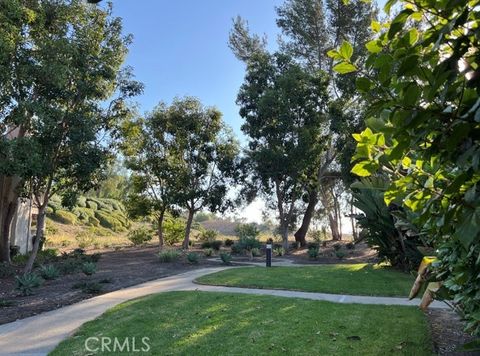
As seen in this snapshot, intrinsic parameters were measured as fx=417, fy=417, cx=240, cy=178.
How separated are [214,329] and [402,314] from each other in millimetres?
2947

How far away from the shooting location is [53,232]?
91.2ft

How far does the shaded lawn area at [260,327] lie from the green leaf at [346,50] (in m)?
4.20

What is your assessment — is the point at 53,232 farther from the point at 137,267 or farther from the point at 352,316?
the point at 352,316

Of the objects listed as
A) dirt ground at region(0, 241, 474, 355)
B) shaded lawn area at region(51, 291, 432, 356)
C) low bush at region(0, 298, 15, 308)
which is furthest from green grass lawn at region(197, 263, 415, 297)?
low bush at region(0, 298, 15, 308)

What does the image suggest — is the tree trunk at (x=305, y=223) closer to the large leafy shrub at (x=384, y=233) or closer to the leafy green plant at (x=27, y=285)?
the large leafy shrub at (x=384, y=233)

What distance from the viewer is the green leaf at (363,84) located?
127cm

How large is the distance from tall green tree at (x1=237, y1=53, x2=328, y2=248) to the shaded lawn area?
43.0ft

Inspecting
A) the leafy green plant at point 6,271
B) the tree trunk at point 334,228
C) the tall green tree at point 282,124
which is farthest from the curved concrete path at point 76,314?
the tree trunk at point 334,228

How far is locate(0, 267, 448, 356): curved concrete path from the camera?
5.81 metres

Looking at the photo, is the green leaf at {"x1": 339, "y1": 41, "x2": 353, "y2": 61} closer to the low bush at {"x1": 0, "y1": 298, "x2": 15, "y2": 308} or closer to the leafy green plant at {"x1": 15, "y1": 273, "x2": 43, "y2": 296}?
the low bush at {"x1": 0, "y1": 298, "x2": 15, "y2": 308}

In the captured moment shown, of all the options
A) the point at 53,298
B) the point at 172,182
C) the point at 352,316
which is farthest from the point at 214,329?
the point at 172,182

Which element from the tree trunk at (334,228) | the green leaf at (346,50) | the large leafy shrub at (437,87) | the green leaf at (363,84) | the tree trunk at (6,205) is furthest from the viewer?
the tree trunk at (334,228)

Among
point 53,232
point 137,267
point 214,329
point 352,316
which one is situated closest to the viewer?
point 214,329

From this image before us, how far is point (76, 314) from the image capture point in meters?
7.53
